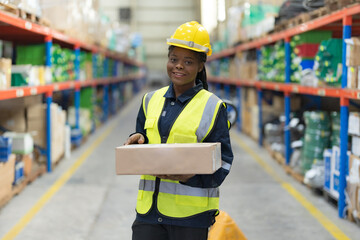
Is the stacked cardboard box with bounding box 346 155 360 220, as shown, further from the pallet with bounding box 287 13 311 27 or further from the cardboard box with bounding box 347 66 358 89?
the pallet with bounding box 287 13 311 27

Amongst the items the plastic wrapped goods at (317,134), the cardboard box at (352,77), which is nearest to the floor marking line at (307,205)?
the plastic wrapped goods at (317,134)

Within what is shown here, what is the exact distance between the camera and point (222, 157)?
87.7 inches

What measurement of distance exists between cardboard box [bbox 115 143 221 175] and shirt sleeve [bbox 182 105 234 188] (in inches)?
7.2

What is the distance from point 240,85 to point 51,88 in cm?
564

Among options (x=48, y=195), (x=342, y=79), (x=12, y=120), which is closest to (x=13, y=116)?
(x=12, y=120)

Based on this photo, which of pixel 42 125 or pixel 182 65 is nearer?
pixel 182 65

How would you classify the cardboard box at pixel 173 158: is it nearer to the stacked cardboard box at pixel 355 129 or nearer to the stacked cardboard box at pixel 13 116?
the stacked cardboard box at pixel 355 129

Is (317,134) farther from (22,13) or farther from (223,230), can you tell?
(22,13)

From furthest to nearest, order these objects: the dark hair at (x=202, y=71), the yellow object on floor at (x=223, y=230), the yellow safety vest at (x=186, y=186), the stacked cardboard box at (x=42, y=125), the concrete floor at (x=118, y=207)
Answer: the stacked cardboard box at (x=42, y=125)
the concrete floor at (x=118, y=207)
the yellow object on floor at (x=223, y=230)
the dark hair at (x=202, y=71)
the yellow safety vest at (x=186, y=186)

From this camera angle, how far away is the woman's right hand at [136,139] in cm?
220

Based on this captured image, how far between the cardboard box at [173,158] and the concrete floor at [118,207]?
7.56 ft

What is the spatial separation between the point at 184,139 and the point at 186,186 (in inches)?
8.3

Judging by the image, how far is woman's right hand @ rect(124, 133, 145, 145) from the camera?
7.22ft

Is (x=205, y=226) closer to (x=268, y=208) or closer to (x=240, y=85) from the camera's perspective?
(x=268, y=208)
